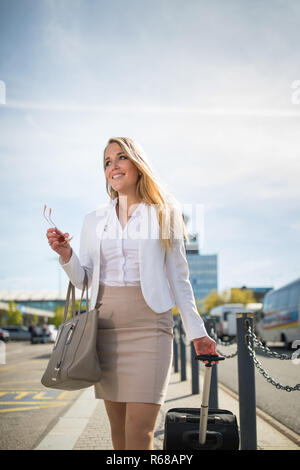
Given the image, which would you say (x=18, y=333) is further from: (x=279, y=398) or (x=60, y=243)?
(x=60, y=243)

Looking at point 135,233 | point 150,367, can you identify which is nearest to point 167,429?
point 150,367

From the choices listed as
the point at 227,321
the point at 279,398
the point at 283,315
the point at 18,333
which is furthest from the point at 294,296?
the point at 18,333

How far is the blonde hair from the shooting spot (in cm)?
241

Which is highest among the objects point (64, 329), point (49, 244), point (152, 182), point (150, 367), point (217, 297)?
point (152, 182)

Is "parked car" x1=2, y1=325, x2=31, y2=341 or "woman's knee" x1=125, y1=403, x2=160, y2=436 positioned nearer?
"woman's knee" x1=125, y1=403, x2=160, y2=436

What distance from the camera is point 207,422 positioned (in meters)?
2.60

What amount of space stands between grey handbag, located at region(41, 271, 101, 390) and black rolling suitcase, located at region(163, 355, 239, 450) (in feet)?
2.15

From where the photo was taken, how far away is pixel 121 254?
7.88 ft

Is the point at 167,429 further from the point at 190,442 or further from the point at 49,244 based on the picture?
the point at 49,244

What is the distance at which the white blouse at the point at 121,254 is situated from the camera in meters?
2.37

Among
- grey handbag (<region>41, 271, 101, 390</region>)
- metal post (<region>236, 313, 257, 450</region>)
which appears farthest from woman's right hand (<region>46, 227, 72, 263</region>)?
metal post (<region>236, 313, 257, 450</region>)

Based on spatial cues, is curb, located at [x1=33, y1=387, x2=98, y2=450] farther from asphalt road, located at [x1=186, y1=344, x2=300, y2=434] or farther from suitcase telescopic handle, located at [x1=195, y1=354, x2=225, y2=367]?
suitcase telescopic handle, located at [x1=195, y1=354, x2=225, y2=367]

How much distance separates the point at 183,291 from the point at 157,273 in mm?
165
